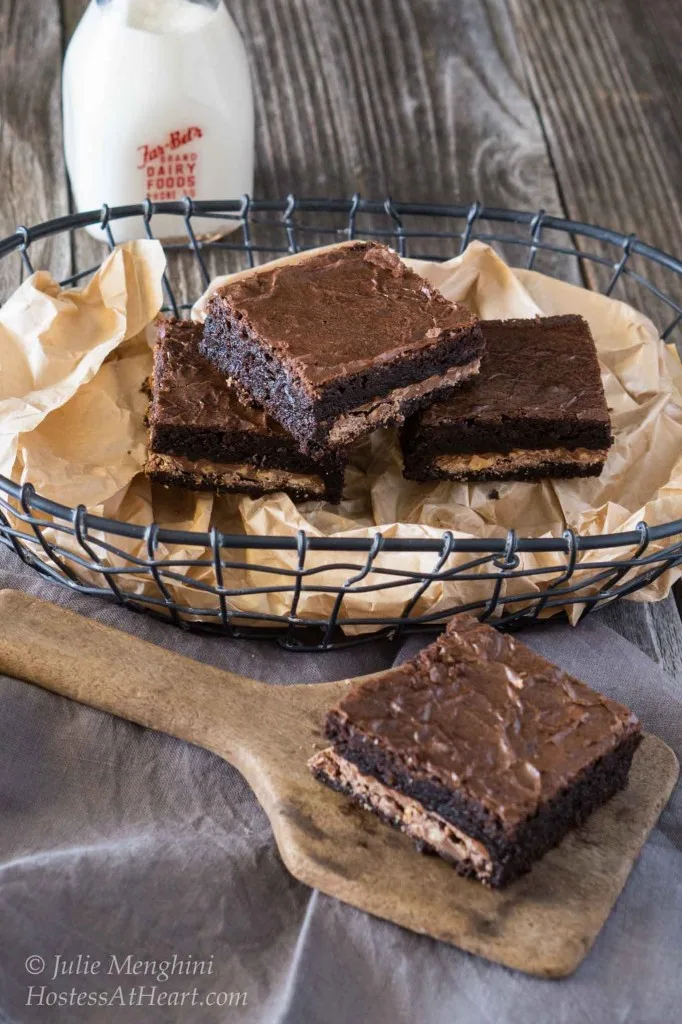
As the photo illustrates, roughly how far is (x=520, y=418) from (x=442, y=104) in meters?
1.44

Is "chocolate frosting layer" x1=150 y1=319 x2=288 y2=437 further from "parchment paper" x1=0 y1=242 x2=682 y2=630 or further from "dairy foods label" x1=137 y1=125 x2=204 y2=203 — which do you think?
"dairy foods label" x1=137 y1=125 x2=204 y2=203

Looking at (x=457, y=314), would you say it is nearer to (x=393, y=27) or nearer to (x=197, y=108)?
(x=197, y=108)

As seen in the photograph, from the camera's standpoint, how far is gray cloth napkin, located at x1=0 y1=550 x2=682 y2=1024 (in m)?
1.31

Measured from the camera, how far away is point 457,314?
1.83 metres

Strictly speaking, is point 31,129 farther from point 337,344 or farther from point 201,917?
point 201,917

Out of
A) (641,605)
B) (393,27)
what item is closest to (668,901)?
(641,605)

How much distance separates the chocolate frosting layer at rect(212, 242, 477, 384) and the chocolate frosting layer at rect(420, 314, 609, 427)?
112 millimetres

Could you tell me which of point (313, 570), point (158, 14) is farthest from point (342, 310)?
point (158, 14)

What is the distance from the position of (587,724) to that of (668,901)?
231 mm

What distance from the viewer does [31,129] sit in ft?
9.27

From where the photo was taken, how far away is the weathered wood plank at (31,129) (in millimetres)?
2584

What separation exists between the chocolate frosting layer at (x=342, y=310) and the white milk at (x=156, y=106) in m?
0.65

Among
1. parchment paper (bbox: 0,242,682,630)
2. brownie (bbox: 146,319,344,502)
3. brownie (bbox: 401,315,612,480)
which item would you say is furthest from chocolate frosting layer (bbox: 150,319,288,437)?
brownie (bbox: 401,315,612,480)

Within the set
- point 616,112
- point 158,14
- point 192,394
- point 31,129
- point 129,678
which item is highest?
point 158,14
